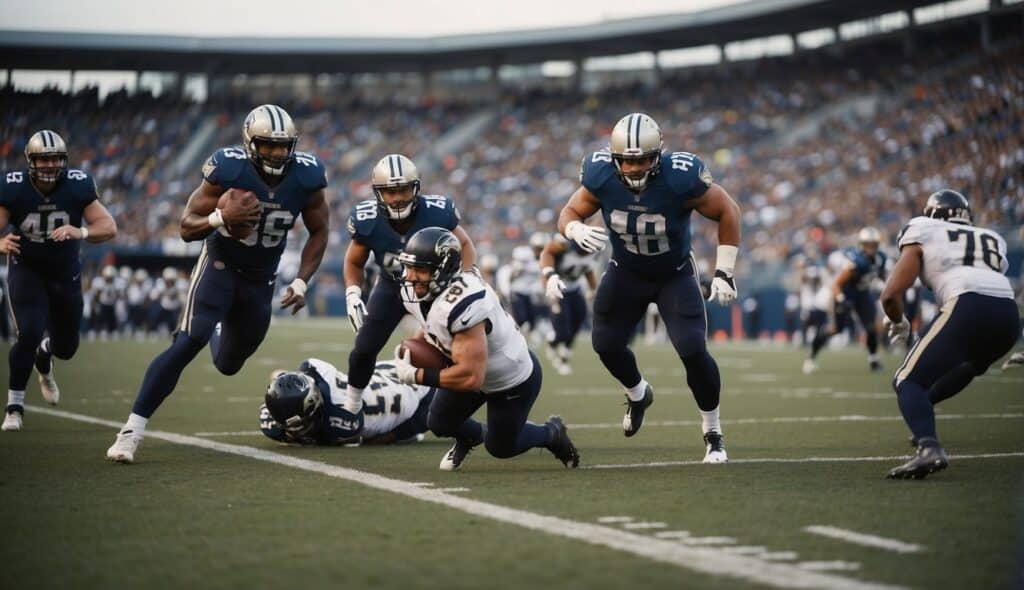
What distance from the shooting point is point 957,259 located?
19.4 ft

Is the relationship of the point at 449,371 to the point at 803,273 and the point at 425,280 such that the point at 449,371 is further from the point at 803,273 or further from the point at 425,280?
the point at 803,273

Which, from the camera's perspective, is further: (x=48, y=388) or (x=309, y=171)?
(x=48, y=388)

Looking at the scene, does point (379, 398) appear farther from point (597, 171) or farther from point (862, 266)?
point (862, 266)

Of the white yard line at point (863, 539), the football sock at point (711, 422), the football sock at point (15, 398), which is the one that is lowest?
the white yard line at point (863, 539)

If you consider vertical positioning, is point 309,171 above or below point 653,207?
above

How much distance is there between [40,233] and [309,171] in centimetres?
236

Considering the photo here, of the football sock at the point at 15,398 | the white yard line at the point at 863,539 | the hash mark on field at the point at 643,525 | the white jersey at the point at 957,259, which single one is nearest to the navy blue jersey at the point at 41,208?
the football sock at the point at 15,398

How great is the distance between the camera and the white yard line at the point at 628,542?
365cm

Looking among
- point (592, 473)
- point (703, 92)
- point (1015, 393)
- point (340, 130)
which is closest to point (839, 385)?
point (1015, 393)

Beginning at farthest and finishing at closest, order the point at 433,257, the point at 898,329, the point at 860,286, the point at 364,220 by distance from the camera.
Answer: the point at 860,286 < the point at 364,220 < the point at 898,329 < the point at 433,257

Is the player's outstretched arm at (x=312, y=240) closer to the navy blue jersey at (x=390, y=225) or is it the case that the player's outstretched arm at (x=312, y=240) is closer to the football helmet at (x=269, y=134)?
the navy blue jersey at (x=390, y=225)

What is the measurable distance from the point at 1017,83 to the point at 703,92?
14.2m

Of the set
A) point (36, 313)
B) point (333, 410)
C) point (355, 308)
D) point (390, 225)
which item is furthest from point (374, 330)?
point (36, 313)

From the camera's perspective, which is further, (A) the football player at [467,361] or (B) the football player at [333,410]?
(B) the football player at [333,410]
